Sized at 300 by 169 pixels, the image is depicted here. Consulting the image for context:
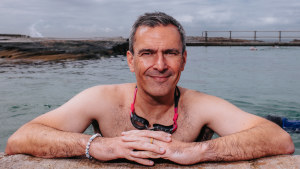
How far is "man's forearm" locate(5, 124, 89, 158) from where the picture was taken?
6.59ft

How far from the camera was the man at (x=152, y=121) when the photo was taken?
1.95m

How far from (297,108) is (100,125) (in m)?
6.25

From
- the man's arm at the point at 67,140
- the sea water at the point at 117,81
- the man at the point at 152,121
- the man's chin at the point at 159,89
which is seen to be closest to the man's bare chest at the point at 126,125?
the man at the point at 152,121

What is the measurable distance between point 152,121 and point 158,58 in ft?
2.01

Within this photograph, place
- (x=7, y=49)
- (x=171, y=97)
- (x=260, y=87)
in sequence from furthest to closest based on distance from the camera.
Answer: (x=7, y=49) < (x=260, y=87) < (x=171, y=97)

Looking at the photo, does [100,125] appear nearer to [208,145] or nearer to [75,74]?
[208,145]

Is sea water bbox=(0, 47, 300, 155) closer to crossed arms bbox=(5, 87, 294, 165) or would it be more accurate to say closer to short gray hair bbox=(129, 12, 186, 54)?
crossed arms bbox=(5, 87, 294, 165)

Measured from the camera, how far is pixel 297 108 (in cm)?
728

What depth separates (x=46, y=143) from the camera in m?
2.03

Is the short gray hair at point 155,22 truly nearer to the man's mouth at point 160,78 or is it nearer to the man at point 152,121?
the man at point 152,121

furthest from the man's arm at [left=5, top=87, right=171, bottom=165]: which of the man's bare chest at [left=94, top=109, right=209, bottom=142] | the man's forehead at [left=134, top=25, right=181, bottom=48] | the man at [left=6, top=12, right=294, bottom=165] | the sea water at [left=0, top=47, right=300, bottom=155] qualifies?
the sea water at [left=0, top=47, right=300, bottom=155]

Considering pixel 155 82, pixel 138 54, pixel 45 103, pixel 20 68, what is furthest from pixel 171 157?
pixel 20 68

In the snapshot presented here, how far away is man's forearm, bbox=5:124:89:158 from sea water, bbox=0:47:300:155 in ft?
10.2

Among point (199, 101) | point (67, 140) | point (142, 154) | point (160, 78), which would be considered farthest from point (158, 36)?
point (67, 140)
